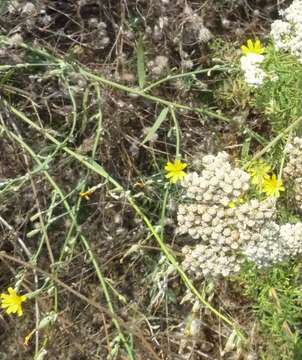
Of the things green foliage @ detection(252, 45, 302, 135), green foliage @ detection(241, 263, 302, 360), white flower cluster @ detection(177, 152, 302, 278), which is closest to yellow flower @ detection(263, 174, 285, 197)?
white flower cluster @ detection(177, 152, 302, 278)

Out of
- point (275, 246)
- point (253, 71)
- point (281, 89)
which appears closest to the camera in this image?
point (275, 246)

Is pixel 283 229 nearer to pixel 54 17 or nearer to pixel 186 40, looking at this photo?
pixel 186 40

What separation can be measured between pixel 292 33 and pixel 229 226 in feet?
3.25

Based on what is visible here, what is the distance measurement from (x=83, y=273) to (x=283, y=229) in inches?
51.1

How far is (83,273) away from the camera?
Answer: 147 inches

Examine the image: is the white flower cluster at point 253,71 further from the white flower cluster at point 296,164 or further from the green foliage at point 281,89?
the white flower cluster at point 296,164

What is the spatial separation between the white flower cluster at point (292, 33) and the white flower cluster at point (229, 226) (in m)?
0.63

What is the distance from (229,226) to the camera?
289 centimetres

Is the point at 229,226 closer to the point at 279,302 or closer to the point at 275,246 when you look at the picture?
the point at 275,246

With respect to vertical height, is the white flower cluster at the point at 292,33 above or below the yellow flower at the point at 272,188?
above

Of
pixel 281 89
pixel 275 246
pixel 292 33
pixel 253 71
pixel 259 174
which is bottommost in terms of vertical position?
pixel 275 246

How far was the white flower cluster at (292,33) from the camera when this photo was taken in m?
3.03

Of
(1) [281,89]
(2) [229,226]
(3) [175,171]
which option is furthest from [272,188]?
(1) [281,89]

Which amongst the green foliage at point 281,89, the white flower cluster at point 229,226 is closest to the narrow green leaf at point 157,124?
the white flower cluster at point 229,226
